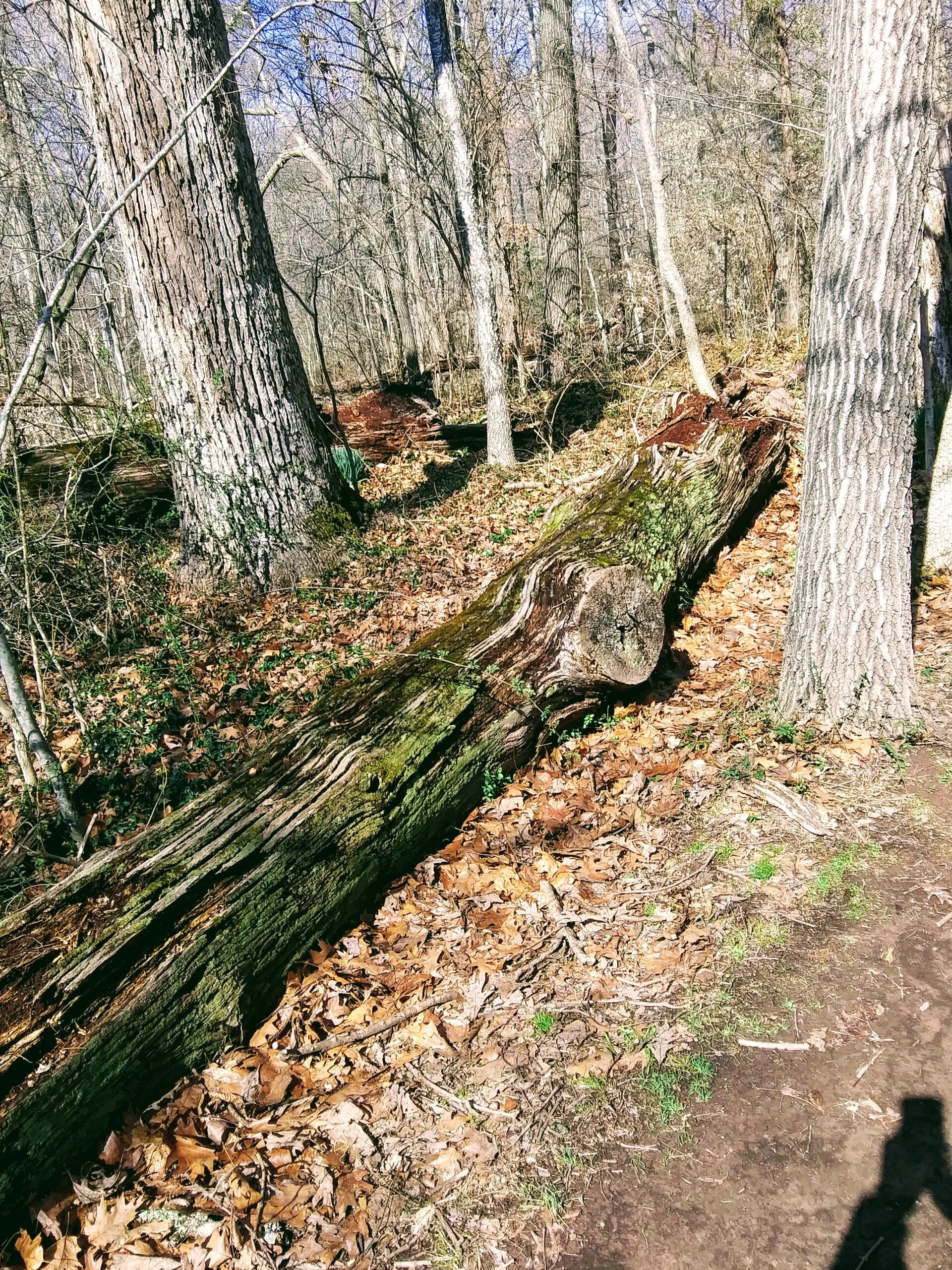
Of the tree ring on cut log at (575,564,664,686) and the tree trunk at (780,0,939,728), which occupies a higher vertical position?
the tree trunk at (780,0,939,728)

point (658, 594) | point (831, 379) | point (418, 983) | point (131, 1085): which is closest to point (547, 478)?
point (658, 594)

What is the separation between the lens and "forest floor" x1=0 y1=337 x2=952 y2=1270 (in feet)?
8.06

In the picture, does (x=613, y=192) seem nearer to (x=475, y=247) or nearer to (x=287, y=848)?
(x=475, y=247)

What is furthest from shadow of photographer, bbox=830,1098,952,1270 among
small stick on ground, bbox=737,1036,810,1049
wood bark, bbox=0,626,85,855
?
wood bark, bbox=0,626,85,855

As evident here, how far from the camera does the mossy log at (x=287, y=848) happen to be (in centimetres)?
267

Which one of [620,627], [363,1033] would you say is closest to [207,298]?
[620,627]

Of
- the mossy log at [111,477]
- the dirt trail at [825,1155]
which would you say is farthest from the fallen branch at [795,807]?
the mossy log at [111,477]

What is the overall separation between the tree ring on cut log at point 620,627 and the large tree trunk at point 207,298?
305 centimetres

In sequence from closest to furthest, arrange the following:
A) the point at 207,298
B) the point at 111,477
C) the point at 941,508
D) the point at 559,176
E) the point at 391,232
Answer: the point at 941,508
the point at 207,298
the point at 111,477
the point at 559,176
the point at 391,232

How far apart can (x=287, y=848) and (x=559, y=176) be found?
13.2 m

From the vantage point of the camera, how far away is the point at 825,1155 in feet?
8.13

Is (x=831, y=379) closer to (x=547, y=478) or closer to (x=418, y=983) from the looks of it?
(x=418, y=983)

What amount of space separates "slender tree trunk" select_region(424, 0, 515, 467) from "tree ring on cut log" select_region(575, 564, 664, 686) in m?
5.37

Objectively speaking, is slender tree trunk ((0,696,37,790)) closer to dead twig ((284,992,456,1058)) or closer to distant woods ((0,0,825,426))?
dead twig ((284,992,456,1058))
